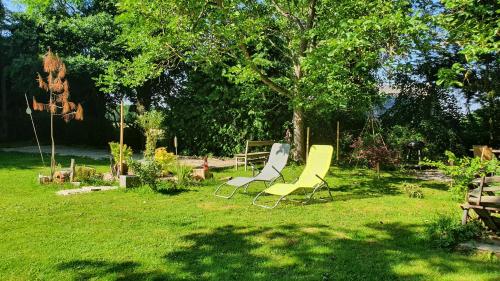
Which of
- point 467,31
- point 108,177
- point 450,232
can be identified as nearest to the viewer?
point 450,232

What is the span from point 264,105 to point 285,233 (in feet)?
33.7

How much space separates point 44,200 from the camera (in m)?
7.95

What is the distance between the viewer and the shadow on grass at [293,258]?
4.36m

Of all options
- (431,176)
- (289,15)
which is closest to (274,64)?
(289,15)

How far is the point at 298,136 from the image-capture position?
1398 centimetres

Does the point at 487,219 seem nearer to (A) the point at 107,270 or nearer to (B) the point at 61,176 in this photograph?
(A) the point at 107,270

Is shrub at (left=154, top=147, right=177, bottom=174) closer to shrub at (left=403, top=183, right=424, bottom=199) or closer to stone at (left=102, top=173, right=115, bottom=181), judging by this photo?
stone at (left=102, top=173, right=115, bottom=181)

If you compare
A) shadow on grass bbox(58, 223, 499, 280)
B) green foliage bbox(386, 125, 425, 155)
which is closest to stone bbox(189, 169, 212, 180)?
shadow on grass bbox(58, 223, 499, 280)

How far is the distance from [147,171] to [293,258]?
16.8 feet

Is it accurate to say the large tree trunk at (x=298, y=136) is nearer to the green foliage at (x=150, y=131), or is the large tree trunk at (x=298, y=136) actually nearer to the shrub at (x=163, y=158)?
the green foliage at (x=150, y=131)

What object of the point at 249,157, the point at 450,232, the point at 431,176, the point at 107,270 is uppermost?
the point at 249,157

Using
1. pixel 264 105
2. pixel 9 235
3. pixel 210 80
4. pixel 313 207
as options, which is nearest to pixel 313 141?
pixel 264 105

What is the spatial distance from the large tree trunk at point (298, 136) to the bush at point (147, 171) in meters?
5.62

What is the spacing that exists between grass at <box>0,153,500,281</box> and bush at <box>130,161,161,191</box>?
19.3 inches
